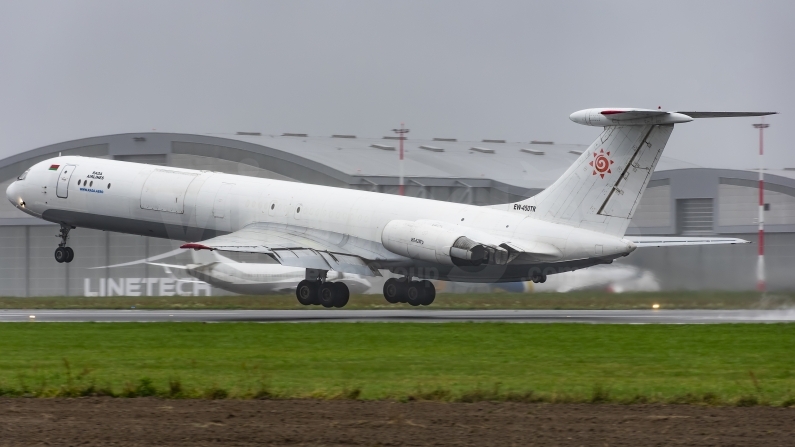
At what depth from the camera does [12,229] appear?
61.1 m

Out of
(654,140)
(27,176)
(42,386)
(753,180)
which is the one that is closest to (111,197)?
(27,176)

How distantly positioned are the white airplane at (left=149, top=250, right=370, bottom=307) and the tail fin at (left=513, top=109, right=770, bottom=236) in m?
18.0

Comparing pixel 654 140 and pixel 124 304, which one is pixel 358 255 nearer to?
pixel 654 140

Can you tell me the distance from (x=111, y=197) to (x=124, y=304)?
24.7ft

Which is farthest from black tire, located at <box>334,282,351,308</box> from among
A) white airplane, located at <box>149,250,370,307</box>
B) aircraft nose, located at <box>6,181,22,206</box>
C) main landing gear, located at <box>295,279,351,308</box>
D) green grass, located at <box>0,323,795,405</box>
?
aircraft nose, located at <box>6,181,22,206</box>

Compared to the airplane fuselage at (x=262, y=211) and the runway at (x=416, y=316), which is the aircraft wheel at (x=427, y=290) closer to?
the runway at (x=416, y=316)

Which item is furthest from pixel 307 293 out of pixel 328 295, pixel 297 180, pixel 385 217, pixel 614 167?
pixel 297 180

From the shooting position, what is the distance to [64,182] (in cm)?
4434

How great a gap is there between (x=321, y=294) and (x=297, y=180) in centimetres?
1886

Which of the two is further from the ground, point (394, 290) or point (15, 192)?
point (15, 192)

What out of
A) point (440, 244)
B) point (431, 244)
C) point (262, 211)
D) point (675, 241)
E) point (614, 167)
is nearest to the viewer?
point (614, 167)

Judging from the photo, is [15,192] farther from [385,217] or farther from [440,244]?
[440,244]

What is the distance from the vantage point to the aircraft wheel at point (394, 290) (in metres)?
40.1

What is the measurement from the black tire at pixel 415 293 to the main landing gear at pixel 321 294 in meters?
2.20
